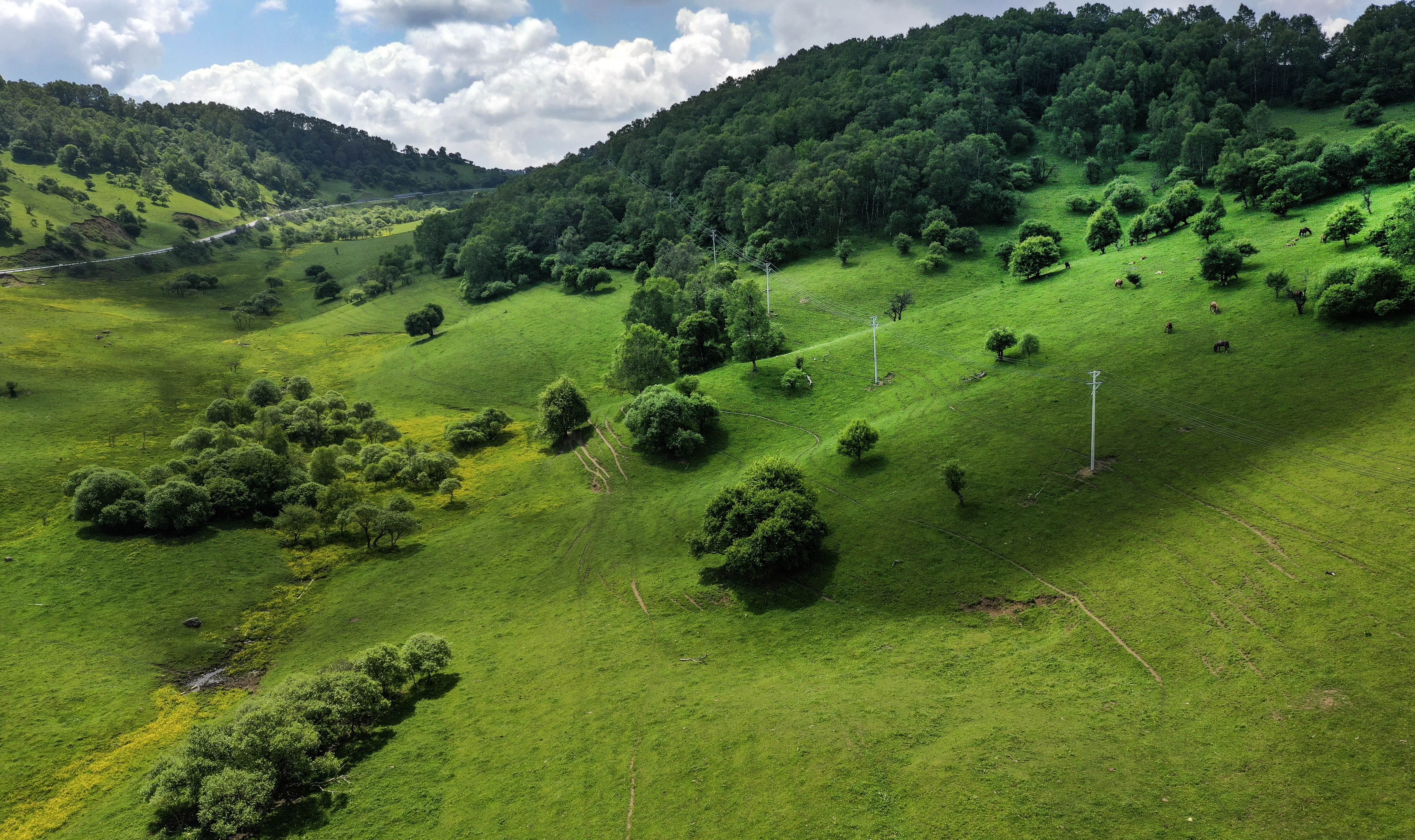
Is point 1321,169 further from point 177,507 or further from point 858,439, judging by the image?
point 177,507

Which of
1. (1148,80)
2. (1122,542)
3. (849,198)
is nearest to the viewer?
(1122,542)

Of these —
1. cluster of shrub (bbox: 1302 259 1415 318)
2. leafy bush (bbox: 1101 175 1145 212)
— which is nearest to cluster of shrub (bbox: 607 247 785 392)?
cluster of shrub (bbox: 1302 259 1415 318)

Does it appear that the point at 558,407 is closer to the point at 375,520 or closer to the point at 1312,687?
the point at 375,520

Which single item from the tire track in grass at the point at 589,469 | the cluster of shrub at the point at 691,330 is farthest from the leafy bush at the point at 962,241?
the tire track in grass at the point at 589,469

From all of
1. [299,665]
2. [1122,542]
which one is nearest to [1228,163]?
[1122,542]

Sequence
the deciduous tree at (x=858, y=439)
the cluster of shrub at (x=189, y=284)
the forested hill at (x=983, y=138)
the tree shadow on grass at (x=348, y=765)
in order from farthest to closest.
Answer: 1. the cluster of shrub at (x=189, y=284)
2. the forested hill at (x=983, y=138)
3. the deciduous tree at (x=858, y=439)
4. the tree shadow on grass at (x=348, y=765)

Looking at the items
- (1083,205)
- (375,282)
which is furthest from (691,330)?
(375,282)

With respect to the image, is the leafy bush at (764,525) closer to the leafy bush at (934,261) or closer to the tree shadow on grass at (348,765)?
the tree shadow on grass at (348,765)
